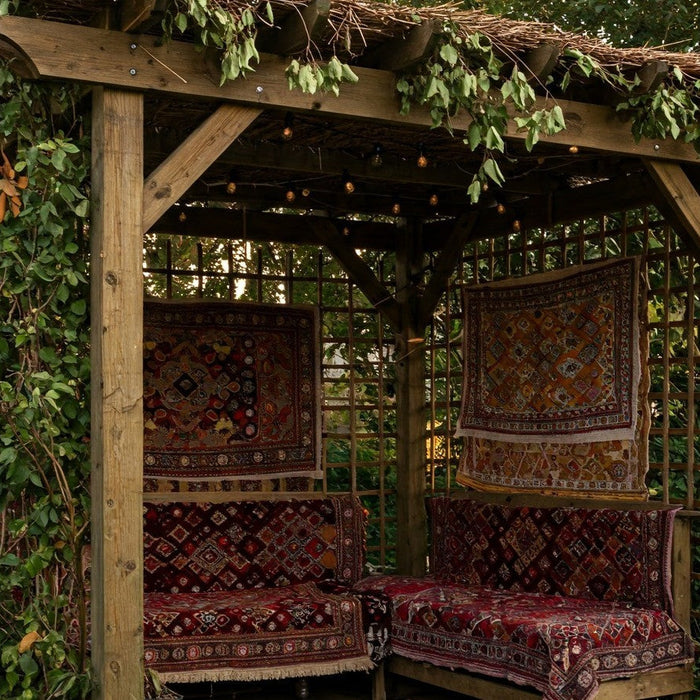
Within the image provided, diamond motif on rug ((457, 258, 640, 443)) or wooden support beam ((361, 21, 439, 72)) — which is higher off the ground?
wooden support beam ((361, 21, 439, 72))

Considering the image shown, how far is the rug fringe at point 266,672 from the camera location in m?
5.65

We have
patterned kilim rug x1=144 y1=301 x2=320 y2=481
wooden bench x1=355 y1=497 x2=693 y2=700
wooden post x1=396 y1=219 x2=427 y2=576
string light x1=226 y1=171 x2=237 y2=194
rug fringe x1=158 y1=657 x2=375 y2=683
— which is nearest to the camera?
wooden bench x1=355 y1=497 x2=693 y2=700

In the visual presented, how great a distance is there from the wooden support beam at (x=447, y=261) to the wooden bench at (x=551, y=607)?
4.47 feet

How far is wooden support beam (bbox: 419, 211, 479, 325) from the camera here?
714cm

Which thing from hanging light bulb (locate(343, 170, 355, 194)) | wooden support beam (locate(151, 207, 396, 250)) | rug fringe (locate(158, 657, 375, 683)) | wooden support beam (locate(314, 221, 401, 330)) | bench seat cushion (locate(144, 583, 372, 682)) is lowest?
rug fringe (locate(158, 657, 375, 683))

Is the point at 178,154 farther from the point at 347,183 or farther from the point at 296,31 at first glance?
the point at 347,183

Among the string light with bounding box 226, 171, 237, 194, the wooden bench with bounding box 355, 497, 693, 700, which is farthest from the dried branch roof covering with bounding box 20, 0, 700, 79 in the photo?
the wooden bench with bounding box 355, 497, 693, 700

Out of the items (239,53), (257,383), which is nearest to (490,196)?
(257,383)

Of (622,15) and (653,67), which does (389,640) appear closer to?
(653,67)

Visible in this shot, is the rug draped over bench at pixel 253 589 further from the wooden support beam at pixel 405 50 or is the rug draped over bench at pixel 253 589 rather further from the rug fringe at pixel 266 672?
the wooden support beam at pixel 405 50

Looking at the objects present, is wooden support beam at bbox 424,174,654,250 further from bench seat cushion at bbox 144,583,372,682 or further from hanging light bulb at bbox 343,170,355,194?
bench seat cushion at bbox 144,583,372,682

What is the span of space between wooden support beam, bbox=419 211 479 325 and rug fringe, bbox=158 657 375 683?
7.84 feet

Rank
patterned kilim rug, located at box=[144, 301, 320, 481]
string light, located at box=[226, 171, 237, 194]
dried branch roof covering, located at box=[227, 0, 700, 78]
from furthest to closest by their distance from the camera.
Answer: patterned kilim rug, located at box=[144, 301, 320, 481]
string light, located at box=[226, 171, 237, 194]
dried branch roof covering, located at box=[227, 0, 700, 78]

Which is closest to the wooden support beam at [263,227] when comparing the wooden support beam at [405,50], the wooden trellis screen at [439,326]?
the wooden trellis screen at [439,326]
